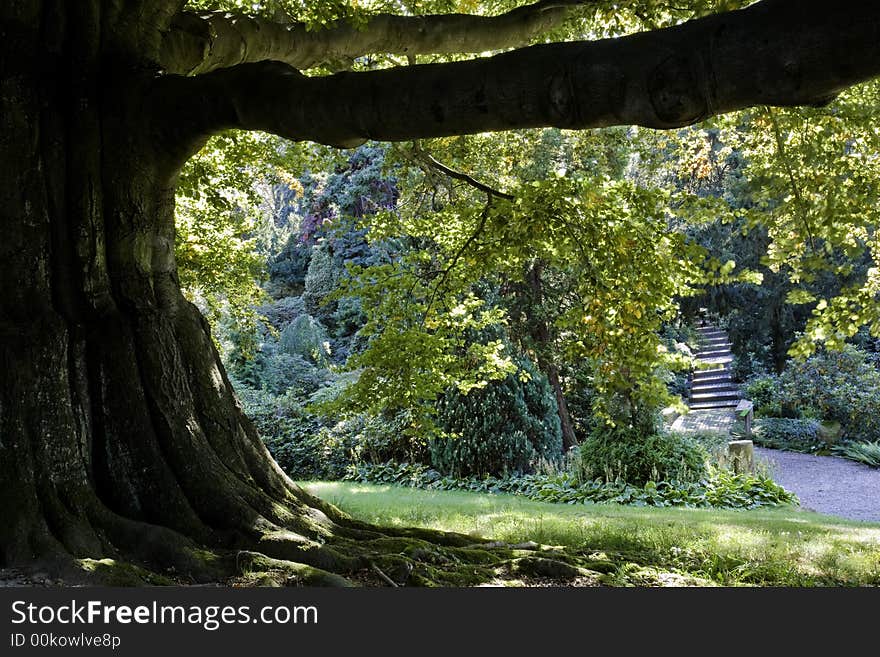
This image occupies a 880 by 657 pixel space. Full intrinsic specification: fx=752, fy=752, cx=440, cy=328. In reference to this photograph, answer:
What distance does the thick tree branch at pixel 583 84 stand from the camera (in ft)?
10.8

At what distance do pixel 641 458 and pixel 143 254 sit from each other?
9.26m

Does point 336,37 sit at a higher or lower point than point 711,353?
higher

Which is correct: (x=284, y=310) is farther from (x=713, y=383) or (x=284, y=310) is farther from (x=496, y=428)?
(x=713, y=383)

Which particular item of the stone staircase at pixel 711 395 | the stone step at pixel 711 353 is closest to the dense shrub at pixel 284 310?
the stone staircase at pixel 711 395

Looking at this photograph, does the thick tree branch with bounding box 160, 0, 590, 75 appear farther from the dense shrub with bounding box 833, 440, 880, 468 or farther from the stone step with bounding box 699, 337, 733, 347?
the stone step with bounding box 699, 337, 733, 347

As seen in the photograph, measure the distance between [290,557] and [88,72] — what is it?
11.7 ft

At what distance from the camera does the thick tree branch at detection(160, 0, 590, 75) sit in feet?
19.9

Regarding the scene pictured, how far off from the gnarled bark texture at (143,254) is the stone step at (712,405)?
61.6 feet

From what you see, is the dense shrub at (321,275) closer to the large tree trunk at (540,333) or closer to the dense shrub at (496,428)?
the large tree trunk at (540,333)

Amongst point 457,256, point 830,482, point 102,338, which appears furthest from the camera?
point 830,482

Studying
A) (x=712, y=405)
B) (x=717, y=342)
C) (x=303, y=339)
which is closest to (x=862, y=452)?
(x=712, y=405)

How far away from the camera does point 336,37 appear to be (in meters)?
7.18

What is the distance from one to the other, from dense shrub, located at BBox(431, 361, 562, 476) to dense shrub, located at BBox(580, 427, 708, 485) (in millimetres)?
1747

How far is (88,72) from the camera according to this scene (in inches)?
204
